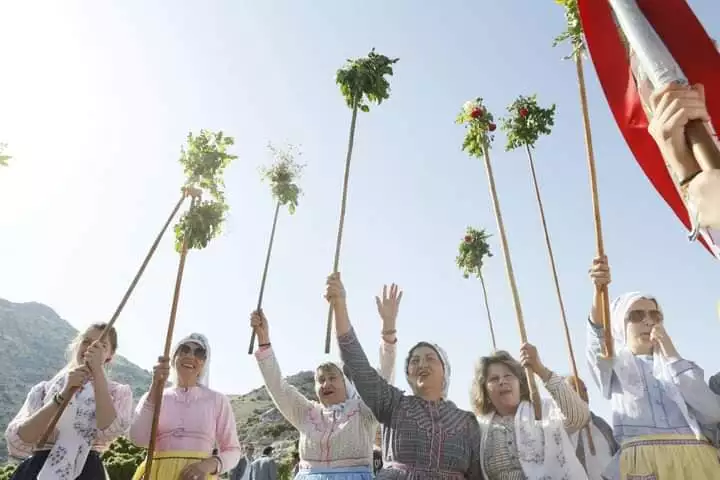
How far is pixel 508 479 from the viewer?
15.3 feet

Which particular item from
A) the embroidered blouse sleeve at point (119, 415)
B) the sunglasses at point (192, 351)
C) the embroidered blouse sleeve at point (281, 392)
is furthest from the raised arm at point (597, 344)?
the embroidered blouse sleeve at point (119, 415)

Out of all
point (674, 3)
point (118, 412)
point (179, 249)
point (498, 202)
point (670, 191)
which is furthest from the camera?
point (179, 249)

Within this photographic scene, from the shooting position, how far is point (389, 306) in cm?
577

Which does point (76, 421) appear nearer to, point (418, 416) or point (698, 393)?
point (418, 416)

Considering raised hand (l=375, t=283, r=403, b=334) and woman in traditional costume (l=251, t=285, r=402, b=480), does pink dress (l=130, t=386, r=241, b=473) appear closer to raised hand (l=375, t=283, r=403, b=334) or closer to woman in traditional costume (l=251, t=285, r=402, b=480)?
woman in traditional costume (l=251, t=285, r=402, b=480)

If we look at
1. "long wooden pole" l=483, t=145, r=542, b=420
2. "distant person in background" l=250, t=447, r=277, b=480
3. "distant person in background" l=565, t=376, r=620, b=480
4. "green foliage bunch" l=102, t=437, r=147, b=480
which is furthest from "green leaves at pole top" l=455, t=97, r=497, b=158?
"green foliage bunch" l=102, t=437, r=147, b=480

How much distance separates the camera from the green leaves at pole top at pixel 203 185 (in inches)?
293

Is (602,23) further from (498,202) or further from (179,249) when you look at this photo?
(179,249)

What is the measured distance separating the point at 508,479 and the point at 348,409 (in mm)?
1620

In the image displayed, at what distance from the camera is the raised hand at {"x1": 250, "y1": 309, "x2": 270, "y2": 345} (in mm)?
6043

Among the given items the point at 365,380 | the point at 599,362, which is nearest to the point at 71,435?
the point at 365,380

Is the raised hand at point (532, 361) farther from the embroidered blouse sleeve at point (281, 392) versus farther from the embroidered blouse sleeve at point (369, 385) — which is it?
the embroidered blouse sleeve at point (281, 392)

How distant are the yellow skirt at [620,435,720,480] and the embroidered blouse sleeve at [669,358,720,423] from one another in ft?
0.72

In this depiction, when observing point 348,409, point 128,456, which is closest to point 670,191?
point 348,409
